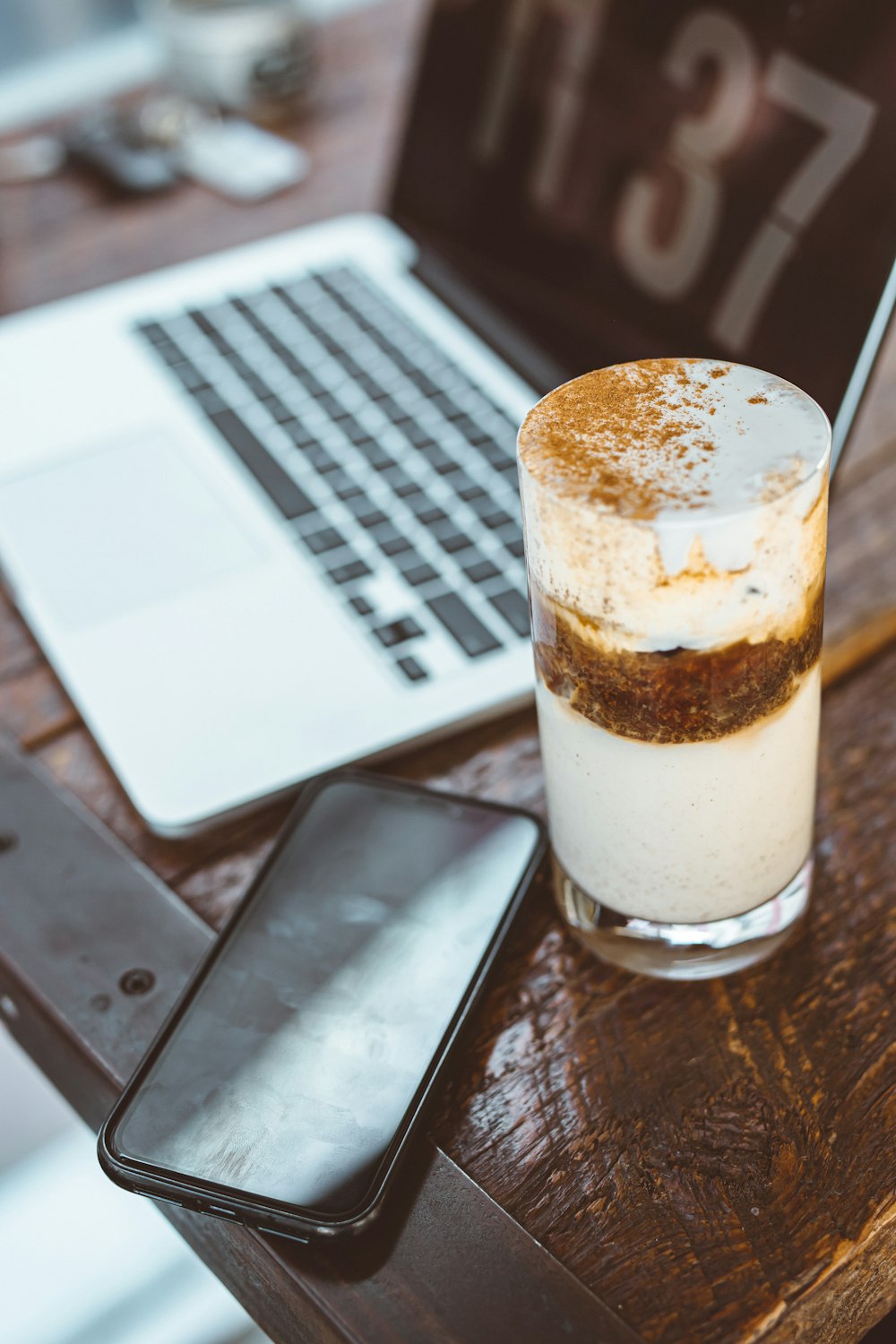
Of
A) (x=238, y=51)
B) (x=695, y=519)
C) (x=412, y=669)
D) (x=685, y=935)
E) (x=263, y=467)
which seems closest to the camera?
(x=695, y=519)

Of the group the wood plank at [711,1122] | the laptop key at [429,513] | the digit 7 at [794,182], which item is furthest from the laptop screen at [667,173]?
the wood plank at [711,1122]

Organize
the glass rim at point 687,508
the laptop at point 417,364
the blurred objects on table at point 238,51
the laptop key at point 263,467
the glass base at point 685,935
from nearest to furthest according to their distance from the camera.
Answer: the glass rim at point 687,508 → the glass base at point 685,935 → the laptop at point 417,364 → the laptop key at point 263,467 → the blurred objects on table at point 238,51

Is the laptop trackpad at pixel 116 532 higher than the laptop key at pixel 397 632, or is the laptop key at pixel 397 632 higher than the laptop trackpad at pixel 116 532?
the laptop key at pixel 397 632

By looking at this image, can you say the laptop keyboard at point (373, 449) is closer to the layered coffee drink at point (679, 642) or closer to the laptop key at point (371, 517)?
the laptop key at point (371, 517)

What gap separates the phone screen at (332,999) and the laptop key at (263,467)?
7.3 inches

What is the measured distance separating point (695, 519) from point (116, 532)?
377 millimetres

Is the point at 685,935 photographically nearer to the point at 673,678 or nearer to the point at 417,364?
the point at 673,678

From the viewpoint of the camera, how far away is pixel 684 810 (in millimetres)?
A: 349

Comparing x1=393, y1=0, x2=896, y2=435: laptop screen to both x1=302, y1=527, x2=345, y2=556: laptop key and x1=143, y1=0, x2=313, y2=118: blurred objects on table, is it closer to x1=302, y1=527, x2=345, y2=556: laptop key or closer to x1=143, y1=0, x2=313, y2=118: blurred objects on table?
x1=302, y1=527, x2=345, y2=556: laptop key

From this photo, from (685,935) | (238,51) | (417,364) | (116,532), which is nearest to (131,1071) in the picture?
(685,935)

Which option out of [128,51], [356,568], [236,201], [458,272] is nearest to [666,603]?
[356,568]

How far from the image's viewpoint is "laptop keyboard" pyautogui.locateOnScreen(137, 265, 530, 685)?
0.53m

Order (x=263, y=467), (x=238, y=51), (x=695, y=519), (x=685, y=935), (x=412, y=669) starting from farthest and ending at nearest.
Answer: (x=238, y=51) < (x=263, y=467) < (x=412, y=669) < (x=685, y=935) < (x=695, y=519)

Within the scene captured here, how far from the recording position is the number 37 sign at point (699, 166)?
48 cm
